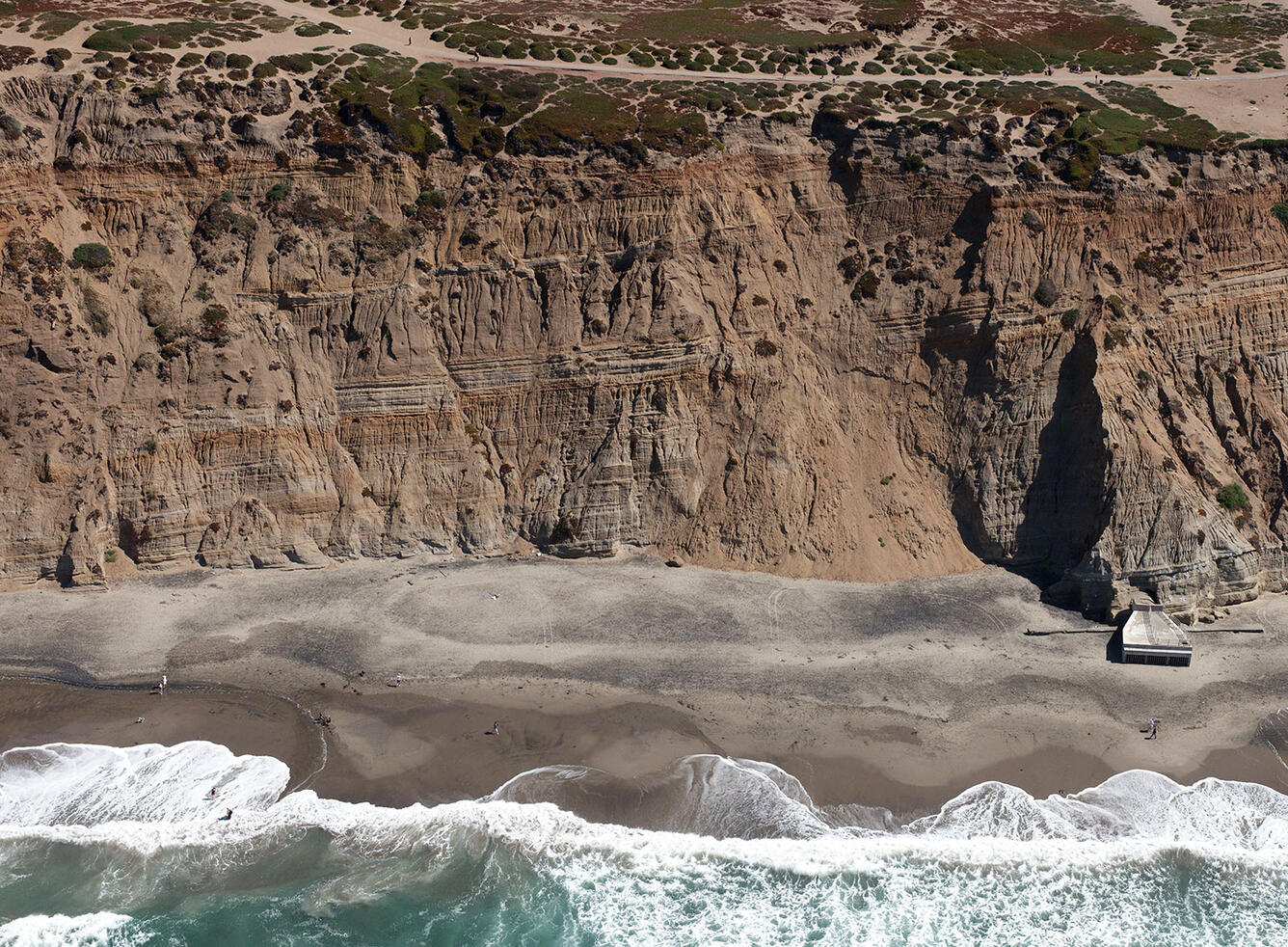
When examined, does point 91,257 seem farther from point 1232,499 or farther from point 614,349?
point 1232,499

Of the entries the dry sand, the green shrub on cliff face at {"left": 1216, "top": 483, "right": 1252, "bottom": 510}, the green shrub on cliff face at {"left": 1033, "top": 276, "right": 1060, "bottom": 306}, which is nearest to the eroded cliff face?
the green shrub on cliff face at {"left": 1033, "top": 276, "right": 1060, "bottom": 306}

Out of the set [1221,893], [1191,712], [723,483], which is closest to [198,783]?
[723,483]

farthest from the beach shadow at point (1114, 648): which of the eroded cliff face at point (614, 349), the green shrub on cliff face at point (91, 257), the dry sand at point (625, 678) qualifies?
the green shrub on cliff face at point (91, 257)

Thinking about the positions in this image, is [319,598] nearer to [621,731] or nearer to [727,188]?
[621,731]

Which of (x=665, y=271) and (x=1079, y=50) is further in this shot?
(x=1079, y=50)

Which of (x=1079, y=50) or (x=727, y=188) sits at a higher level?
(x=1079, y=50)

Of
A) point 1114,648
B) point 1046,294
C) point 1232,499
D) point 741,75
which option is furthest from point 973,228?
point 1114,648
